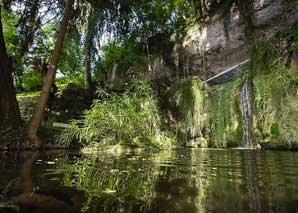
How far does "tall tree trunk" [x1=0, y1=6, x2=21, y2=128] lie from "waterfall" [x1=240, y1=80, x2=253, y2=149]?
6.30 metres

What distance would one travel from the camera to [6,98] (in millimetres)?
7184

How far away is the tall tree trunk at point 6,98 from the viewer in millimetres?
6922

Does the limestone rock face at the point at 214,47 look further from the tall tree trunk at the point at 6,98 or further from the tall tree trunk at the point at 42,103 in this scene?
the tall tree trunk at the point at 6,98

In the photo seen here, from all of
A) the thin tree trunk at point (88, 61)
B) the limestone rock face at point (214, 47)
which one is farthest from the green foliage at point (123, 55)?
the limestone rock face at point (214, 47)

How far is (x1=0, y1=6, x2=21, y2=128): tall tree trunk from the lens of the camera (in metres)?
6.92

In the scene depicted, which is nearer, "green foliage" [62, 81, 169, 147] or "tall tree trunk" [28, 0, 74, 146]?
"tall tree trunk" [28, 0, 74, 146]

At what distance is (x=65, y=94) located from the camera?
11.3 metres

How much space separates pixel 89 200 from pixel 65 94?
34.8 feet

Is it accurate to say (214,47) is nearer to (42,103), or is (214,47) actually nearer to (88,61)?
(88,61)

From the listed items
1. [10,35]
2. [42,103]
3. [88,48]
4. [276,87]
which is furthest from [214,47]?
[10,35]

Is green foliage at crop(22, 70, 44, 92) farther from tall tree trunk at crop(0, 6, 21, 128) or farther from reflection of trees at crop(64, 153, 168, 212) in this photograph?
reflection of trees at crop(64, 153, 168, 212)

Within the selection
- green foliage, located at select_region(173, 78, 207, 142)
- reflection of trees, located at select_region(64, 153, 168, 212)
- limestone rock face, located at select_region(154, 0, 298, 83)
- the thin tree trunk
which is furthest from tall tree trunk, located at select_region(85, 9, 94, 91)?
reflection of trees, located at select_region(64, 153, 168, 212)

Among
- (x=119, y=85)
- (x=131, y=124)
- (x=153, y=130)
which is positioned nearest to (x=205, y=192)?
(x=131, y=124)

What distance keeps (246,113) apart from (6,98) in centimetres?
685
